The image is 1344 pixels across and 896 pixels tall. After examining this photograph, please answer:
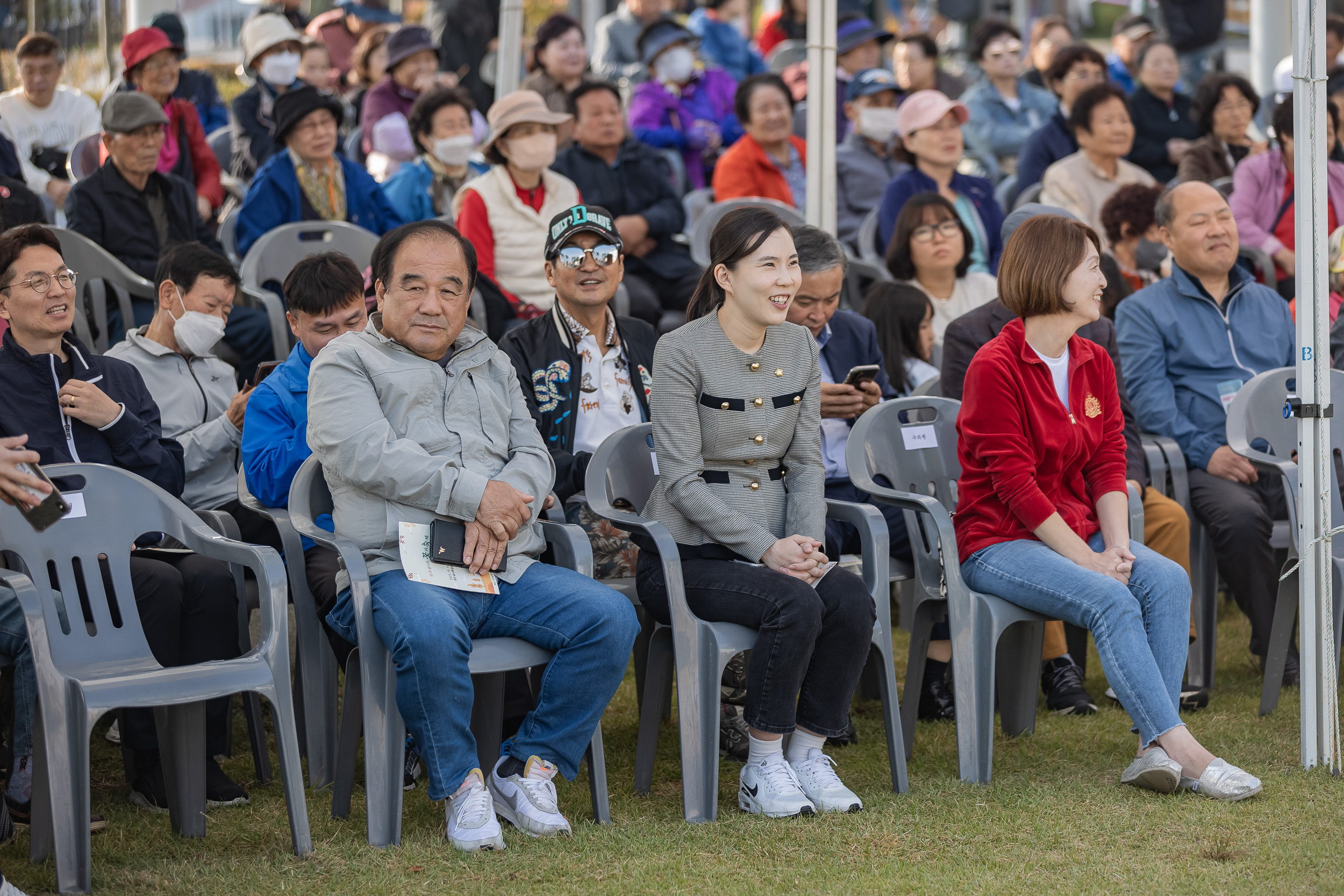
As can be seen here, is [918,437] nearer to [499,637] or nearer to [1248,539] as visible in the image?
[1248,539]

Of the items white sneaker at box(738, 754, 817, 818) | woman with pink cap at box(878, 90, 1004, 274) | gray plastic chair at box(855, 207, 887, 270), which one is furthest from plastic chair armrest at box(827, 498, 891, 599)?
gray plastic chair at box(855, 207, 887, 270)

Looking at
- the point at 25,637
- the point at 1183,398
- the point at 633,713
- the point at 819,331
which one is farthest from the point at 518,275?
the point at 25,637

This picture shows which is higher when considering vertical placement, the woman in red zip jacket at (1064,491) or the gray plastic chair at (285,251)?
the gray plastic chair at (285,251)

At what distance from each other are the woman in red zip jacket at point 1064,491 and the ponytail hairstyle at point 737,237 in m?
0.67

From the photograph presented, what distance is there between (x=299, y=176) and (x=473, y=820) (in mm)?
3829

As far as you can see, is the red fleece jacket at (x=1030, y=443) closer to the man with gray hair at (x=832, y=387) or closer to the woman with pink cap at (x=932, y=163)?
the man with gray hair at (x=832, y=387)

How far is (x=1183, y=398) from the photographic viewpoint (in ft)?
16.3

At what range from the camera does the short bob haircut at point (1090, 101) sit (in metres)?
7.14

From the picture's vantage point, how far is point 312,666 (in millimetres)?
3766

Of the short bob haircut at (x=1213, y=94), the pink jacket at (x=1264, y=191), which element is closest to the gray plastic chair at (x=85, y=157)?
the pink jacket at (x=1264, y=191)

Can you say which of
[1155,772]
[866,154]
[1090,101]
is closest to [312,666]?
[1155,772]

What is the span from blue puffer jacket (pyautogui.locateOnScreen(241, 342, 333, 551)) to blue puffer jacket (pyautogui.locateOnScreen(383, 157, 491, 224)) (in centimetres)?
295

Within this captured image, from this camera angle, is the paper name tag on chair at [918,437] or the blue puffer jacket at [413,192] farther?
the blue puffer jacket at [413,192]

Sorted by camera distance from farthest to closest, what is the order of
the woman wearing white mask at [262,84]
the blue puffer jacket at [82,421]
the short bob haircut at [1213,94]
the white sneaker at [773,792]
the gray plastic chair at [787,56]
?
the gray plastic chair at [787,56] → the woman wearing white mask at [262,84] → the short bob haircut at [1213,94] → the blue puffer jacket at [82,421] → the white sneaker at [773,792]
